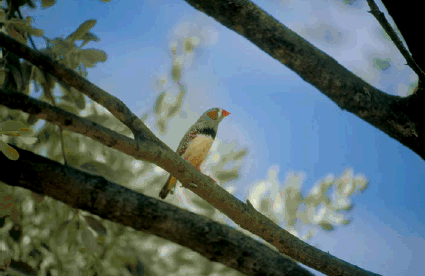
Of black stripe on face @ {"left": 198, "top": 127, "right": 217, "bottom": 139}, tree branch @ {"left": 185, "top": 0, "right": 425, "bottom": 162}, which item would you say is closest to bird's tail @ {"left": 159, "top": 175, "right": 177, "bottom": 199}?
black stripe on face @ {"left": 198, "top": 127, "right": 217, "bottom": 139}

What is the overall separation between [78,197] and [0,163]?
22 cm

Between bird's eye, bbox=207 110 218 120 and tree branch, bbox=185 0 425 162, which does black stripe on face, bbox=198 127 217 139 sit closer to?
bird's eye, bbox=207 110 218 120

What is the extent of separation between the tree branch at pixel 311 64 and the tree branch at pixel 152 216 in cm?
46

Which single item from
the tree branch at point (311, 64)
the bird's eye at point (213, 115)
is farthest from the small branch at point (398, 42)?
the bird's eye at point (213, 115)

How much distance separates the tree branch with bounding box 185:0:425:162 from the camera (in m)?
0.93

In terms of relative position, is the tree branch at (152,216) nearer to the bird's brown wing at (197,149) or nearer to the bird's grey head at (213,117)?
the bird's brown wing at (197,149)

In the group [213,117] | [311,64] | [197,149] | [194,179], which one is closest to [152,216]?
[194,179]

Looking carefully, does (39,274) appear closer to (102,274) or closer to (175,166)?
(102,274)

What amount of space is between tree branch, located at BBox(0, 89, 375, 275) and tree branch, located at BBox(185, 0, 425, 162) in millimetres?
374

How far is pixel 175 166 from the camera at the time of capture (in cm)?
90

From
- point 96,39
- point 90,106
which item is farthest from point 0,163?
point 90,106

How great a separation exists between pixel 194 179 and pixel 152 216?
0.19 m

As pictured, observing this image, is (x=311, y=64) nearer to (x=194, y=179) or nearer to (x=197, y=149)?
(x=194, y=179)

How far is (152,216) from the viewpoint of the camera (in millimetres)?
767
